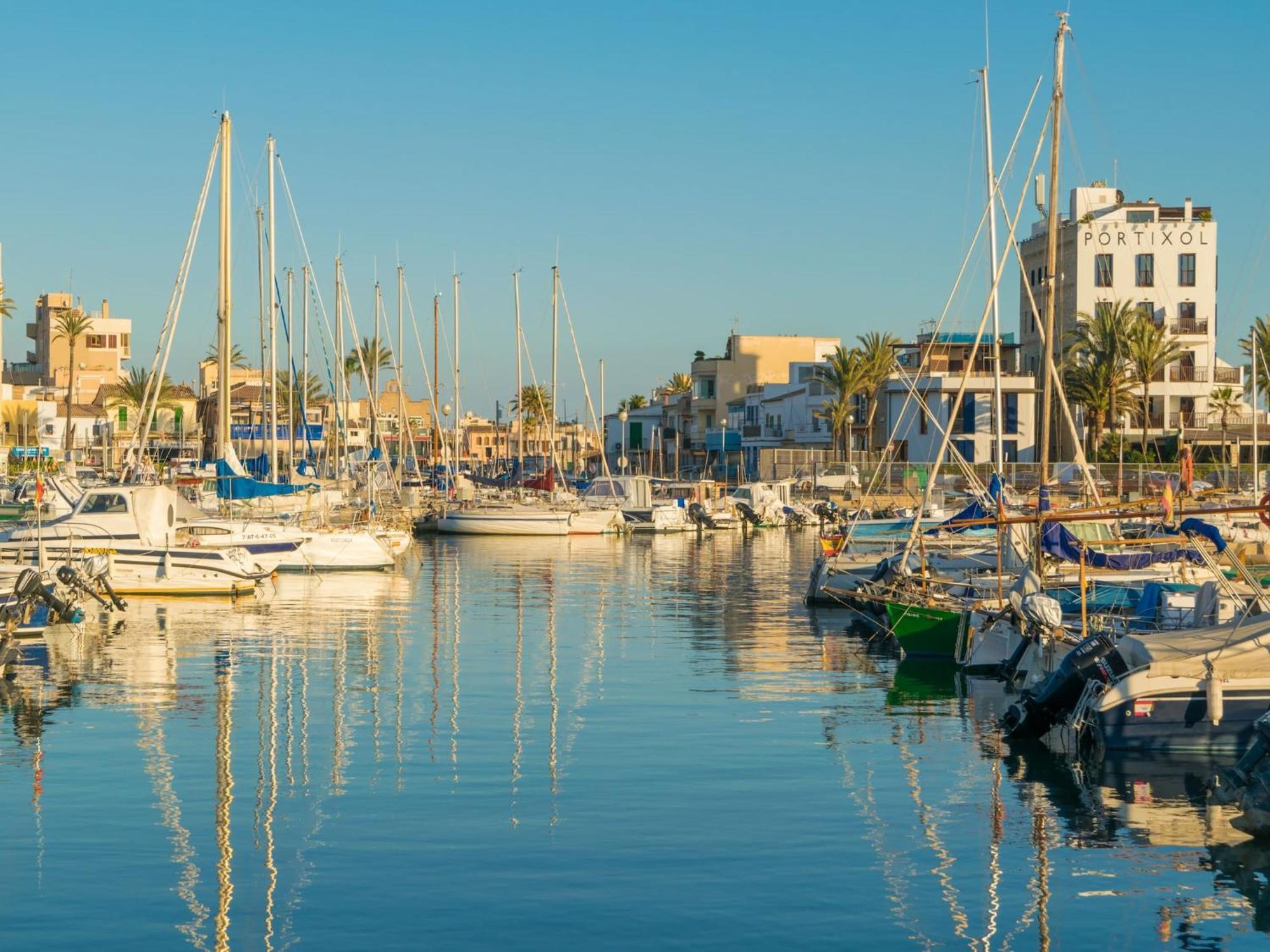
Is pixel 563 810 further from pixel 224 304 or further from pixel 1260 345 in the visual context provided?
pixel 1260 345

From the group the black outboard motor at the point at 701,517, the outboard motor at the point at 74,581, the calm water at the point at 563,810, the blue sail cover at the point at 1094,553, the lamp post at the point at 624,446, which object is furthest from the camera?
the lamp post at the point at 624,446

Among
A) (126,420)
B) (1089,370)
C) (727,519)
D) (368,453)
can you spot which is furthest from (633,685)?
(126,420)

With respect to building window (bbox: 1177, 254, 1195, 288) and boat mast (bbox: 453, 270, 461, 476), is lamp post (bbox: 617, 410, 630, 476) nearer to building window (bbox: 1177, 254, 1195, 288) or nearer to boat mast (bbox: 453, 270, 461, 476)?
boat mast (bbox: 453, 270, 461, 476)

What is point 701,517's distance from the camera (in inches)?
3661

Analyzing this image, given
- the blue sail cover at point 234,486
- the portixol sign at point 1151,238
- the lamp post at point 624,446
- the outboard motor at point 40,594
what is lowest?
the outboard motor at point 40,594

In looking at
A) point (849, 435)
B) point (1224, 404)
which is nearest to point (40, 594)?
point (1224, 404)

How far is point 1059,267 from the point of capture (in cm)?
10475

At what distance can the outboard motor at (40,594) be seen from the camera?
113ft

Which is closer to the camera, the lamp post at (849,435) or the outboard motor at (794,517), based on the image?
the outboard motor at (794,517)

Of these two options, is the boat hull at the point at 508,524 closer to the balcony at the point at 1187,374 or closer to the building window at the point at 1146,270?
the balcony at the point at 1187,374

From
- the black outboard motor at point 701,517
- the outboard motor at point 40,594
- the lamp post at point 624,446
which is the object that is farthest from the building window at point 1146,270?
the outboard motor at point 40,594

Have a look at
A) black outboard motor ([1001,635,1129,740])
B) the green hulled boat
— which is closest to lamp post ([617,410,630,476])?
the green hulled boat

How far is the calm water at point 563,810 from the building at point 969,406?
6420cm

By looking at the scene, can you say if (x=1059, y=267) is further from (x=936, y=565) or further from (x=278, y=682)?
(x=278, y=682)
